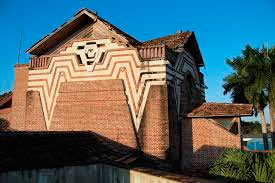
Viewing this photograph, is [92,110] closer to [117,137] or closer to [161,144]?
[117,137]

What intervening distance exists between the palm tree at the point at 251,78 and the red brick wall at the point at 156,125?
14.0m

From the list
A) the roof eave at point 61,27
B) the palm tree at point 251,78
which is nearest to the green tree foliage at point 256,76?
the palm tree at point 251,78

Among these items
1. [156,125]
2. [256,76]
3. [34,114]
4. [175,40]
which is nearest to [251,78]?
[256,76]

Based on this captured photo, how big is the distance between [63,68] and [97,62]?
2421 mm

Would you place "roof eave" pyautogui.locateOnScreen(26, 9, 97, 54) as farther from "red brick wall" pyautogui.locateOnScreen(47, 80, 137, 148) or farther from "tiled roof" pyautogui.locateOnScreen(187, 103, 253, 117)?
"tiled roof" pyautogui.locateOnScreen(187, 103, 253, 117)

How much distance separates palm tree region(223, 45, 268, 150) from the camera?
27594mm

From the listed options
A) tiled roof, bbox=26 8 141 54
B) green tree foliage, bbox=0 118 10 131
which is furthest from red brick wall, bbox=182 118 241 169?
green tree foliage, bbox=0 118 10 131

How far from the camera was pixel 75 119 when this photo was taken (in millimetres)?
18812

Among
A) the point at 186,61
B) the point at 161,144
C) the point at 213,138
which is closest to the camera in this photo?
the point at 161,144

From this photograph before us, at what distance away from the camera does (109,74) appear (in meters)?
18.4

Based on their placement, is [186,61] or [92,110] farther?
[186,61]

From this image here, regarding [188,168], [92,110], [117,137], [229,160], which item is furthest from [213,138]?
[229,160]

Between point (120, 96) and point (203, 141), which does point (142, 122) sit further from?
point (203, 141)

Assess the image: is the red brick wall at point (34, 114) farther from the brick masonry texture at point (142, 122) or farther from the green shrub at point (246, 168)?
the green shrub at point (246, 168)
